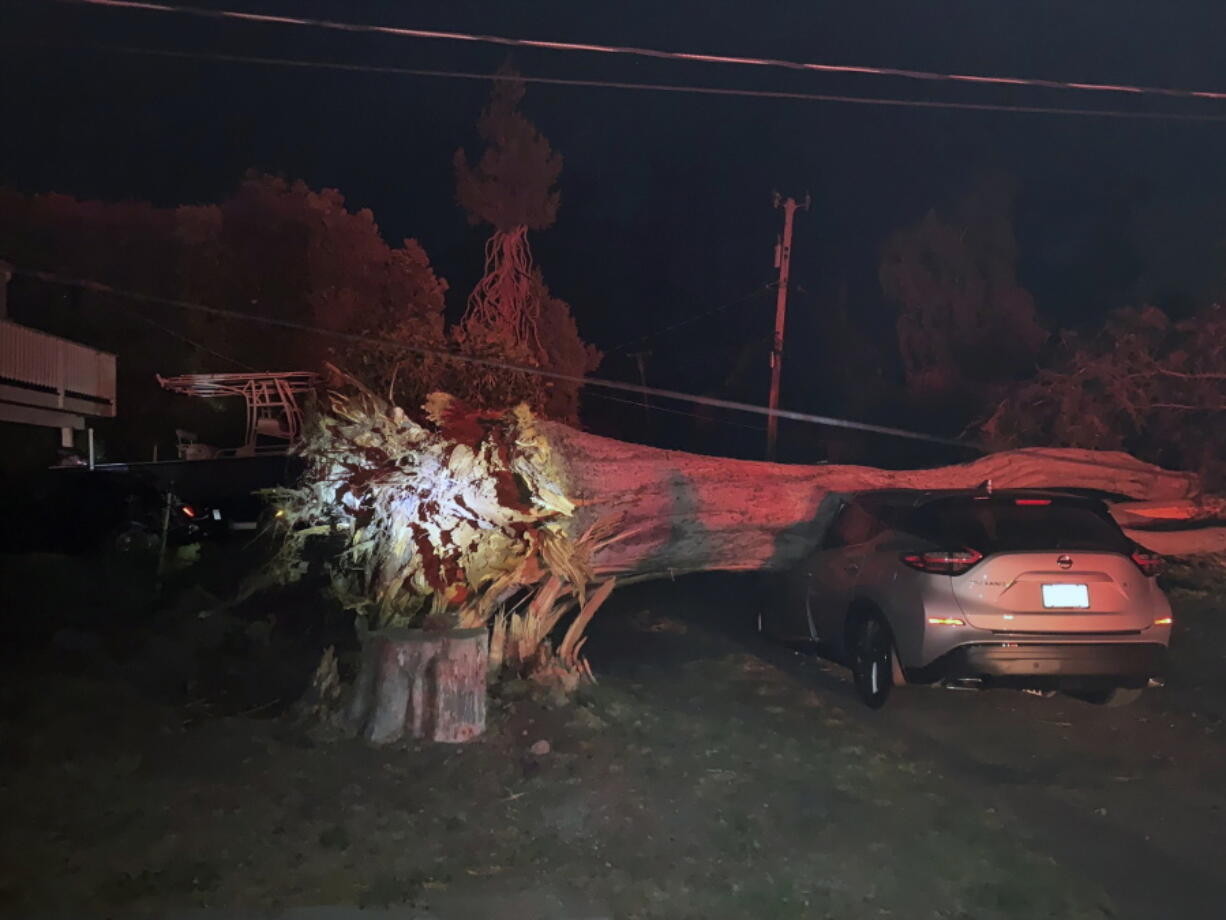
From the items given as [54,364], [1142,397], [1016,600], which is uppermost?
[54,364]

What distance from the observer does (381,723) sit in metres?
6.23

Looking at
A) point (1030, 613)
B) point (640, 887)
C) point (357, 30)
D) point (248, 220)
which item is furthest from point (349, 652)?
point (248, 220)

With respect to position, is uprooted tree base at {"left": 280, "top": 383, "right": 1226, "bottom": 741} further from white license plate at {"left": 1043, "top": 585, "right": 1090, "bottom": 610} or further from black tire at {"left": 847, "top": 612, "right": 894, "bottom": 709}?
white license plate at {"left": 1043, "top": 585, "right": 1090, "bottom": 610}

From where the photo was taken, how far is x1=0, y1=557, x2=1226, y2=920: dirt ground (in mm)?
4461

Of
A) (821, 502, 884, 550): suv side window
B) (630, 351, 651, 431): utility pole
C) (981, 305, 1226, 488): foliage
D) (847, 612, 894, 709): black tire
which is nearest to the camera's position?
(847, 612, 894, 709): black tire

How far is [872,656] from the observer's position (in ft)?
25.2

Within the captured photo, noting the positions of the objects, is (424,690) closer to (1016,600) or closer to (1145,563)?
(1016,600)

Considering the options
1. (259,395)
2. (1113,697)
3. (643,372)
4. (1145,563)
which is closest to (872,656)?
(1113,697)

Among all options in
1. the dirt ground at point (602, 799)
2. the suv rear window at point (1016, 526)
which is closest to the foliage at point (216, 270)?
the dirt ground at point (602, 799)

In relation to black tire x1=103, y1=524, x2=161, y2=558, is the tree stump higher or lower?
lower

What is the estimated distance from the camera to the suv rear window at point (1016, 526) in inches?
277

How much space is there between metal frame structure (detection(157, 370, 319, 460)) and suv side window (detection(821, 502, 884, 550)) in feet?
25.3

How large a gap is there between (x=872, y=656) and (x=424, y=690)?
3314mm

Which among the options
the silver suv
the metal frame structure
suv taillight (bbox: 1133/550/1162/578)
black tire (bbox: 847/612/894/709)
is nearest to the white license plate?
the silver suv
